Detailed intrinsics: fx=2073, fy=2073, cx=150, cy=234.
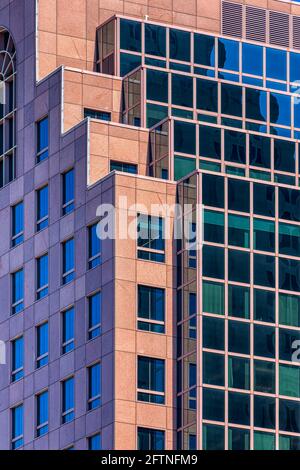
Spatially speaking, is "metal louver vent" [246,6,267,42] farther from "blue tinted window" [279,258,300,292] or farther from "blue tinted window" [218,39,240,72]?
"blue tinted window" [279,258,300,292]

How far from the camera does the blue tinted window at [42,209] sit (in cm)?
10025

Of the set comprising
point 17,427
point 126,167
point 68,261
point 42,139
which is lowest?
point 17,427

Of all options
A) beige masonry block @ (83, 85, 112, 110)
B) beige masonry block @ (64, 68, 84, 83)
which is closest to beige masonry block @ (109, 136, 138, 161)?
beige masonry block @ (83, 85, 112, 110)

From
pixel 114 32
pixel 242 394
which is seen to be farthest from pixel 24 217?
pixel 242 394

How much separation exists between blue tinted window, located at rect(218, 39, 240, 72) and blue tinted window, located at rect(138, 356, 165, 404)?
63.6ft

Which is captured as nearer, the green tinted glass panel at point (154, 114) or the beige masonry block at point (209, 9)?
the green tinted glass panel at point (154, 114)

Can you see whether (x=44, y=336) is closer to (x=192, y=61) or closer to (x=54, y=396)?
(x=54, y=396)

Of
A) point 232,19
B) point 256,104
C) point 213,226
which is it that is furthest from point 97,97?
point 232,19

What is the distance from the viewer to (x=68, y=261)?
97.1m

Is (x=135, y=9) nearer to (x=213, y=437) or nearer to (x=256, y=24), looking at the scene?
(x=256, y=24)

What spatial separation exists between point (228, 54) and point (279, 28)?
19.7ft

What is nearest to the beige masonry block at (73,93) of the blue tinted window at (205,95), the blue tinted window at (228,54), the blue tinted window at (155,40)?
the blue tinted window at (155,40)

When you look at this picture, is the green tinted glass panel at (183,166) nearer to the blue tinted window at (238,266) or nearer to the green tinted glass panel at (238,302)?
the blue tinted window at (238,266)

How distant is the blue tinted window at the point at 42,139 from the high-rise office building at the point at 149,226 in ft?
0.46
